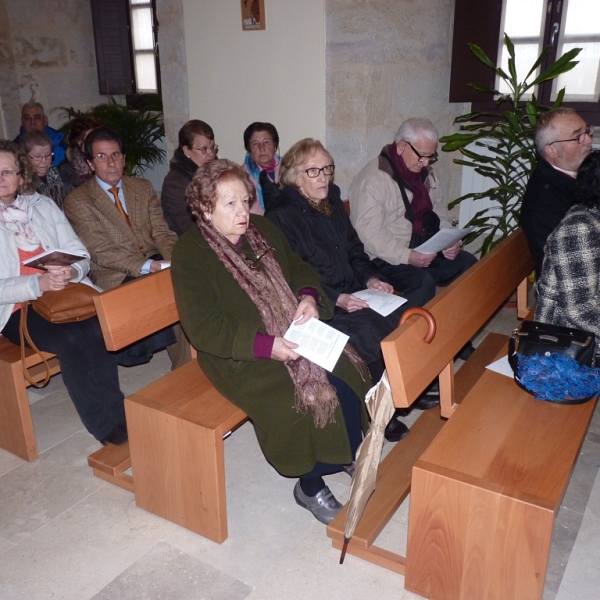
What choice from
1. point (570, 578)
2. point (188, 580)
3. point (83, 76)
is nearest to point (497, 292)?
point (570, 578)

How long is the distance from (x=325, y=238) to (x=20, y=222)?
4.51ft

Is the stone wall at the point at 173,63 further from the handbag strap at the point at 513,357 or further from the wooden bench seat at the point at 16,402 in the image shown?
the handbag strap at the point at 513,357

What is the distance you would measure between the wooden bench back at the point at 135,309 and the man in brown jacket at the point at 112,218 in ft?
1.85

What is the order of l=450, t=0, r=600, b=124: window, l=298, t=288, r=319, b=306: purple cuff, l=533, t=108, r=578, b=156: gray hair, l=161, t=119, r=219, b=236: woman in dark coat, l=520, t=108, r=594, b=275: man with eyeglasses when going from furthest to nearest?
l=450, t=0, r=600, b=124: window < l=161, t=119, r=219, b=236: woman in dark coat < l=533, t=108, r=578, b=156: gray hair < l=520, t=108, r=594, b=275: man with eyeglasses < l=298, t=288, r=319, b=306: purple cuff

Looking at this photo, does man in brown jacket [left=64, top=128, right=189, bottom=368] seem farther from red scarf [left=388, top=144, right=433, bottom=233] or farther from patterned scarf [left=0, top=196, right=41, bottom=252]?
red scarf [left=388, top=144, right=433, bottom=233]

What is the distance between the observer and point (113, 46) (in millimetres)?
7031

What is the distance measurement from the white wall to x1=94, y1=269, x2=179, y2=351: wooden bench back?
7.08 feet

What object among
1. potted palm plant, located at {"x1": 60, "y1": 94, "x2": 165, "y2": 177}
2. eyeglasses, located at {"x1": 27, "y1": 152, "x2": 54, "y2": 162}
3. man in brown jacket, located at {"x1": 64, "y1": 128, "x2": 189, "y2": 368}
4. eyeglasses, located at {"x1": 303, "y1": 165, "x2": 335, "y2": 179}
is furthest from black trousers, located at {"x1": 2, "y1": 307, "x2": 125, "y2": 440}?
potted palm plant, located at {"x1": 60, "y1": 94, "x2": 165, "y2": 177}

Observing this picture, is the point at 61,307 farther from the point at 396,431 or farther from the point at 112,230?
the point at 396,431

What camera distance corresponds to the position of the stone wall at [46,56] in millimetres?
6406

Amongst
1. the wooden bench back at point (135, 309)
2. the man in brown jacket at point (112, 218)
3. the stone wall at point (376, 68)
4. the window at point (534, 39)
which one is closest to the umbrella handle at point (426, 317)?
the wooden bench back at point (135, 309)

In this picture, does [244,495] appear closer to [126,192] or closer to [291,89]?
[126,192]

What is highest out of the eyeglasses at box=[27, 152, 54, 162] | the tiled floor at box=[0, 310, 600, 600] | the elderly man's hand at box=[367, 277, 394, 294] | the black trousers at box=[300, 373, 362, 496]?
the eyeglasses at box=[27, 152, 54, 162]

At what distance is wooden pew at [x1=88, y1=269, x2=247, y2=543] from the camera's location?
2234mm
